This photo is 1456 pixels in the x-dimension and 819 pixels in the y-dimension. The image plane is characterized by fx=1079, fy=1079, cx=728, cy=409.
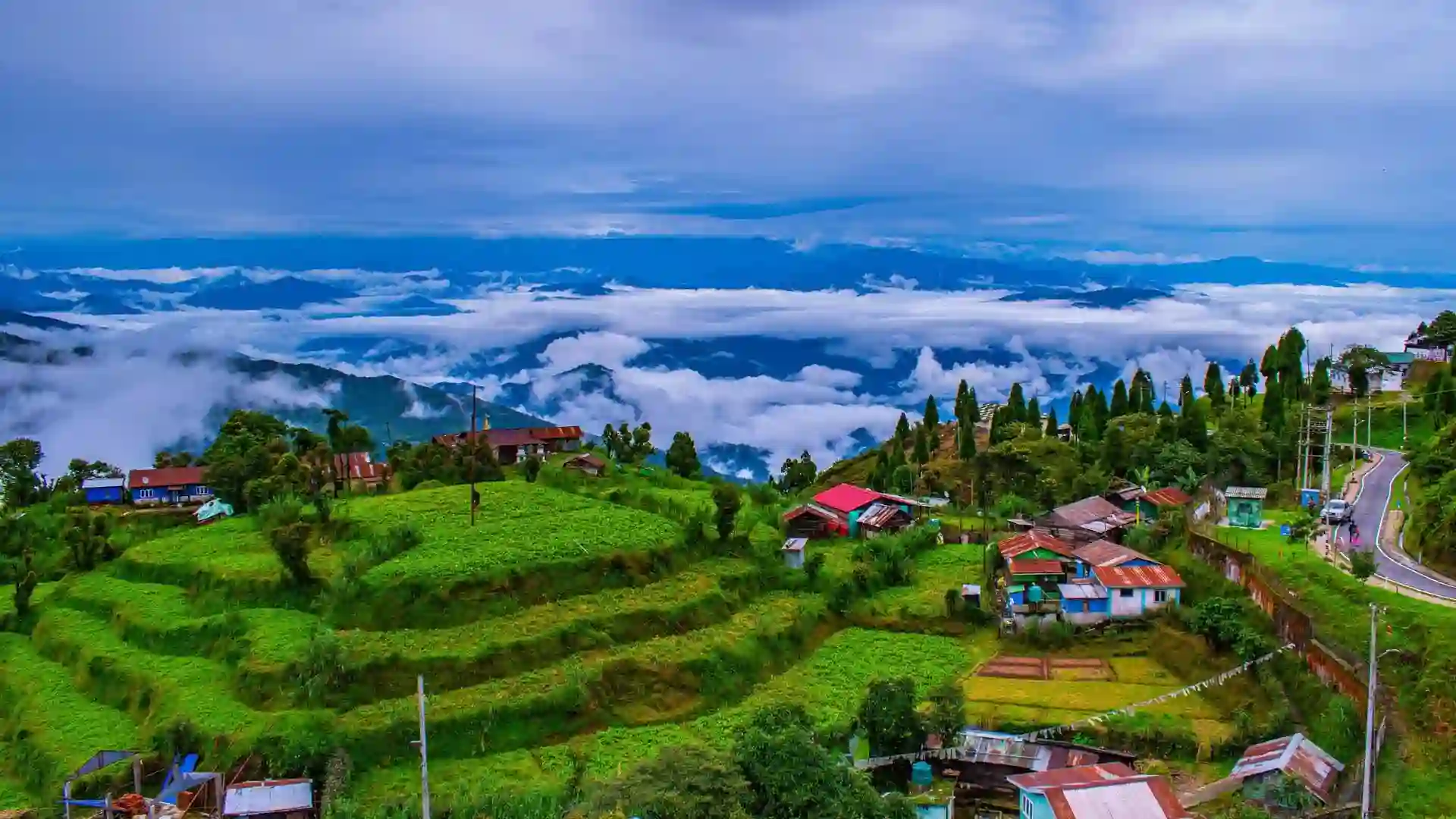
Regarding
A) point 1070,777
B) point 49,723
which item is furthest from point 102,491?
point 1070,777

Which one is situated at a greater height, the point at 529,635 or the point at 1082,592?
the point at 1082,592

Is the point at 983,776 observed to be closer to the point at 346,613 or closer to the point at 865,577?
the point at 865,577

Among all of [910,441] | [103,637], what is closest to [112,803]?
[103,637]

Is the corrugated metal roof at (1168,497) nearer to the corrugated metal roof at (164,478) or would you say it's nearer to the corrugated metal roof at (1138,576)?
the corrugated metal roof at (1138,576)

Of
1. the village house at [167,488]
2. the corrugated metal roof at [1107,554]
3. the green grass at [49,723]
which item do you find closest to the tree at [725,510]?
the corrugated metal roof at [1107,554]

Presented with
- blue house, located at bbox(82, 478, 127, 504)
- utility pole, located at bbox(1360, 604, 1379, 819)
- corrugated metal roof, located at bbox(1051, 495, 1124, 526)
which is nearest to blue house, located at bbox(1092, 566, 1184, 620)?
corrugated metal roof, located at bbox(1051, 495, 1124, 526)

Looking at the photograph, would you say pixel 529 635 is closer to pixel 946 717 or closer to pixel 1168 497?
pixel 946 717
